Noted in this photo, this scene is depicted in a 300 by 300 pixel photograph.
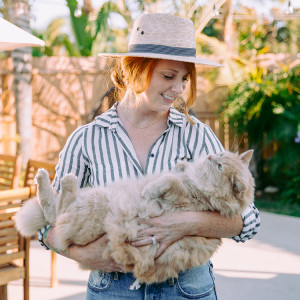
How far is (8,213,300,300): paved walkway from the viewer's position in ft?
13.1

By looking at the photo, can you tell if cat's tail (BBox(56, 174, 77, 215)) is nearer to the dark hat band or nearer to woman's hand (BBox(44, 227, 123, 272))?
woman's hand (BBox(44, 227, 123, 272))

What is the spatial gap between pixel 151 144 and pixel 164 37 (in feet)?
1.60

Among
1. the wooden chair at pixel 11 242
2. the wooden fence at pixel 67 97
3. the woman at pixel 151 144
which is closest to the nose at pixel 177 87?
the woman at pixel 151 144

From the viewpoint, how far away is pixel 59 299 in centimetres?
389

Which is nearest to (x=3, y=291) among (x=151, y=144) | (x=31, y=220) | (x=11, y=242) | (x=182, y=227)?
(x=11, y=242)

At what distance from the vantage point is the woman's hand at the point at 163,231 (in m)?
1.59

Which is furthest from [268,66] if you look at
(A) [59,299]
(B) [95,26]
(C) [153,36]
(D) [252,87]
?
(C) [153,36]

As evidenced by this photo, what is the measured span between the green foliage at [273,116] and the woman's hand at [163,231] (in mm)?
6383

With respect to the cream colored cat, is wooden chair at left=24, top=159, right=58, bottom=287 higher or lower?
lower

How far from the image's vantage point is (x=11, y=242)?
3.06 meters

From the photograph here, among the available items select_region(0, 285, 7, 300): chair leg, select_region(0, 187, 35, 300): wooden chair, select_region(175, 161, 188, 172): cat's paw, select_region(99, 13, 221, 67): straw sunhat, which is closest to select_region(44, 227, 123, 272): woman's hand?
select_region(175, 161, 188, 172): cat's paw

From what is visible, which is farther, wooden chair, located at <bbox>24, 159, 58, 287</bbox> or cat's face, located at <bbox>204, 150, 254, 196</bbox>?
wooden chair, located at <bbox>24, 159, 58, 287</bbox>

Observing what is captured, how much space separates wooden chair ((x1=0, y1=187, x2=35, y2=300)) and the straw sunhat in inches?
59.0

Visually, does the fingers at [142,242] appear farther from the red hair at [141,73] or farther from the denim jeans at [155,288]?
the red hair at [141,73]
